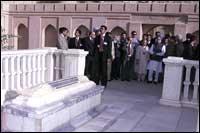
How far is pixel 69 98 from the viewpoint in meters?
4.80

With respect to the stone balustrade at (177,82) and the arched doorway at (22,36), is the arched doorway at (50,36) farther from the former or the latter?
the stone balustrade at (177,82)

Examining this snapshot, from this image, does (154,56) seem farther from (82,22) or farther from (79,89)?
(82,22)

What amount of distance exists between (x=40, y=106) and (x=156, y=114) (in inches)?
95.4

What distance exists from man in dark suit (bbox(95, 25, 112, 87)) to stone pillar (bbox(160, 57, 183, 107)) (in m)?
1.94

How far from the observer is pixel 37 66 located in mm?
7629

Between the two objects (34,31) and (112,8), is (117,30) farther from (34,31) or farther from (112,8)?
(34,31)

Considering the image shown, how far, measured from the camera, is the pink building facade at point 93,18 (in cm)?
1741

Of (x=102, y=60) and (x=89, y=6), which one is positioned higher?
(x=89, y=6)

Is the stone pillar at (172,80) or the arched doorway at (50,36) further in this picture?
the arched doorway at (50,36)

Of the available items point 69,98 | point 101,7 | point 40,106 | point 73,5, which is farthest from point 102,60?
point 73,5

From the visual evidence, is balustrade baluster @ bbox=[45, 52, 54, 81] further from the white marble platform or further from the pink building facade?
the pink building facade

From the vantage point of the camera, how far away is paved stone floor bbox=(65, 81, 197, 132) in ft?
16.0

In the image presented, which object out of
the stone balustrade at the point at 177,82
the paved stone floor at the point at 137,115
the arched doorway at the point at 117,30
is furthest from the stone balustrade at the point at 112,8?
the stone balustrade at the point at 177,82

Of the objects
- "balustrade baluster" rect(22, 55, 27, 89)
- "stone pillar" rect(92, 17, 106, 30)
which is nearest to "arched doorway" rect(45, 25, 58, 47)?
"stone pillar" rect(92, 17, 106, 30)
